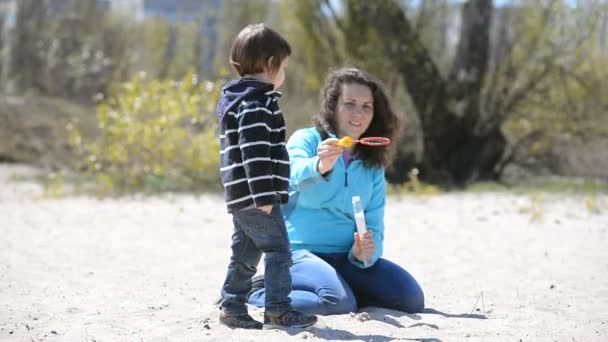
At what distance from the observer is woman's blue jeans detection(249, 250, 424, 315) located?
3416 millimetres

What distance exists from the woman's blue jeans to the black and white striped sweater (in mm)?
590

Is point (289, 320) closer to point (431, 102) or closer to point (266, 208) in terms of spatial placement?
point (266, 208)

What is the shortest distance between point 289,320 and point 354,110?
1072 mm

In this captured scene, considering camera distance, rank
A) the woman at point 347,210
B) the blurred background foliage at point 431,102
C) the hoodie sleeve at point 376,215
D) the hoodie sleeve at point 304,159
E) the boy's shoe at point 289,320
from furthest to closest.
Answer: the blurred background foliage at point 431,102
the hoodie sleeve at point 376,215
the woman at point 347,210
the hoodie sleeve at point 304,159
the boy's shoe at point 289,320

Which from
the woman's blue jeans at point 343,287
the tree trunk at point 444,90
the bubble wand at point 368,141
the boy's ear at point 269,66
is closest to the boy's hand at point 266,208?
the bubble wand at point 368,141

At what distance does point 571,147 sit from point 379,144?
7226 mm

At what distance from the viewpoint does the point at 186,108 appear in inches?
316

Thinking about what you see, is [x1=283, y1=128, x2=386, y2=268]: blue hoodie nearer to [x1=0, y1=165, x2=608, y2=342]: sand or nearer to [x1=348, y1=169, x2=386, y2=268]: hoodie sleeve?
[x1=348, y1=169, x2=386, y2=268]: hoodie sleeve

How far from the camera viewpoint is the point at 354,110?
3680mm

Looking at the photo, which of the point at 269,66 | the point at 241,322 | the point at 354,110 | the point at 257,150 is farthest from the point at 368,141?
the point at 241,322

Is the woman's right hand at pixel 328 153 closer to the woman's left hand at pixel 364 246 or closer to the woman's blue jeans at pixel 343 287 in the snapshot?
the woman's left hand at pixel 364 246

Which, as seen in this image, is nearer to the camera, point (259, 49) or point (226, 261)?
point (259, 49)

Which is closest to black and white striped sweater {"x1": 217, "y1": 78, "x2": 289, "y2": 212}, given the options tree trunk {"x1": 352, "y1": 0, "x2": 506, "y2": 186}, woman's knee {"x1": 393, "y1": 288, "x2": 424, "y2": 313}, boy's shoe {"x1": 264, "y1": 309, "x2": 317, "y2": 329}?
boy's shoe {"x1": 264, "y1": 309, "x2": 317, "y2": 329}

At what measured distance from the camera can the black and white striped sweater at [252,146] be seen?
2.83m
